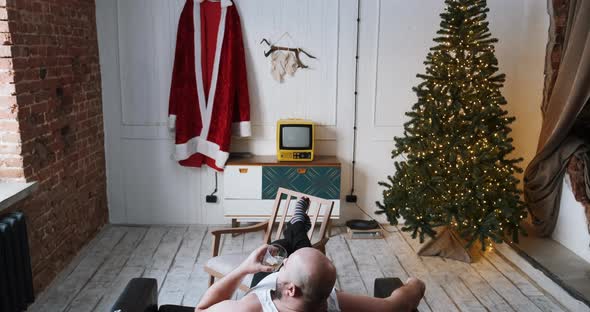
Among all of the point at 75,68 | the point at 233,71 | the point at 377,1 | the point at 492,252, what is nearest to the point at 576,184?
the point at 492,252

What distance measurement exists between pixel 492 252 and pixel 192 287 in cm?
237

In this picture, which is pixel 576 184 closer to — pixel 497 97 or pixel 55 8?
pixel 497 97

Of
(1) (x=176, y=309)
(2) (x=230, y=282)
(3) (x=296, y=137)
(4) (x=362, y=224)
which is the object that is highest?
(3) (x=296, y=137)

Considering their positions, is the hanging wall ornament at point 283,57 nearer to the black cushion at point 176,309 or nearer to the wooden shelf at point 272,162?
the wooden shelf at point 272,162

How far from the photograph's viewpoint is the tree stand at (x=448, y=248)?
14.1 ft

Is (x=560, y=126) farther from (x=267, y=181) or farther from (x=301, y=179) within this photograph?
(x=267, y=181)

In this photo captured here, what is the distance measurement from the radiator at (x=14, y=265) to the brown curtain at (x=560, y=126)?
12.2 ft

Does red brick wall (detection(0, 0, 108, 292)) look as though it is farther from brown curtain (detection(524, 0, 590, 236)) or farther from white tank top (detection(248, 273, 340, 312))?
brown curtain (detection(524, 0, 590, 236))

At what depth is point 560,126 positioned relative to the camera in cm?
417

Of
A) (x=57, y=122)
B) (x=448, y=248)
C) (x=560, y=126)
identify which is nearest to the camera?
(x=57, y=122)

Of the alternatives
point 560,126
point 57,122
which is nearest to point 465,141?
point 560,126

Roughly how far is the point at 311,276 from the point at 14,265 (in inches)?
83.3

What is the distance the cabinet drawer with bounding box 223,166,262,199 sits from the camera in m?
4.61

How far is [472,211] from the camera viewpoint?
4.01m
